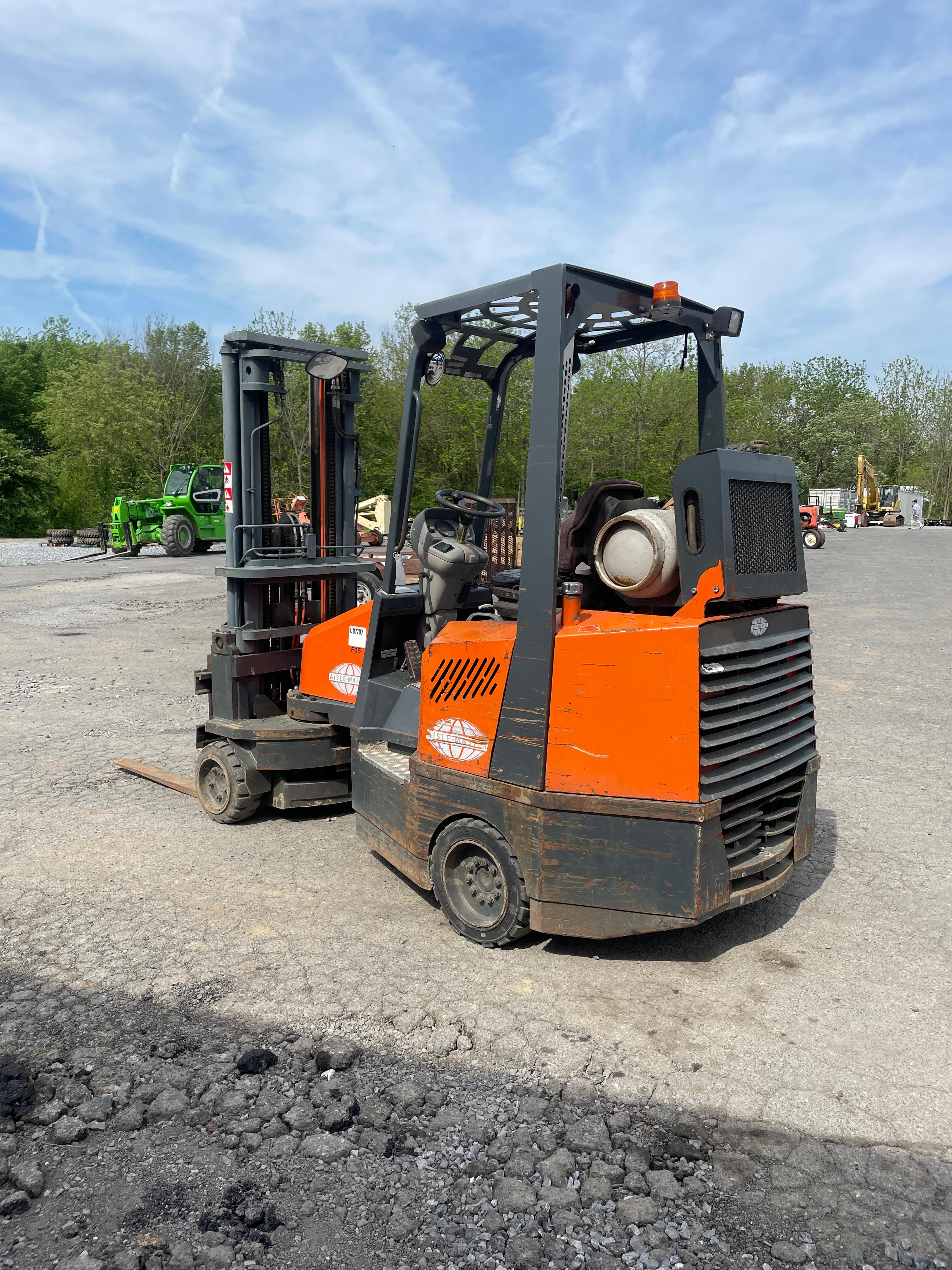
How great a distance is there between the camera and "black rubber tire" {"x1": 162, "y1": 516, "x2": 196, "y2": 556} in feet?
88.2

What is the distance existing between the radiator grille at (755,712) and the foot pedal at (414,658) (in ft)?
5.96

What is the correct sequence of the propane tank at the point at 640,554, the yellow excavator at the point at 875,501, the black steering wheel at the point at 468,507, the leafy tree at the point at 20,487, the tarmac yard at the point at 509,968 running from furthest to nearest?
the yellow excavator at the point at 875,501 → the leafy tree at the point at 20,487 → the black steering wheel at the point at 468,507 → the propane tank at the point at 640,554 → the tarmac yard at the point at 509,968

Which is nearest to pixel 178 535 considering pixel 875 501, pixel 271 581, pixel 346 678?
pixel 271 581

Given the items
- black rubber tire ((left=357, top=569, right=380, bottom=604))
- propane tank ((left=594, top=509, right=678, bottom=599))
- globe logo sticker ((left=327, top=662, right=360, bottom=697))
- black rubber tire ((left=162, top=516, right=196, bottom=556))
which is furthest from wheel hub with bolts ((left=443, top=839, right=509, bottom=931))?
black rubber tire ((left=162, top=516, right=196, bottom=556))

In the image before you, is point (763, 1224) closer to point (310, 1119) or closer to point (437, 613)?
point (310, 1119)

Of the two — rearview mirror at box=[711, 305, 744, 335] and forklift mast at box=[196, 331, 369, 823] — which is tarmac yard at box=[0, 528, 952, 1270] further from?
rearview mirror at box=[711, 305, 744, 335]

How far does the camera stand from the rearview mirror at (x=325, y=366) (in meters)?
4.86

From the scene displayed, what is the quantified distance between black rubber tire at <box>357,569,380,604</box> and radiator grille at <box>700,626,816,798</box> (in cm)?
206

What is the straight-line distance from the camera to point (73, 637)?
13297 mm

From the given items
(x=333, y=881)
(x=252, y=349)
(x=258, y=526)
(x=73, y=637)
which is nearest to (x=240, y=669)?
(x=258, y=526)

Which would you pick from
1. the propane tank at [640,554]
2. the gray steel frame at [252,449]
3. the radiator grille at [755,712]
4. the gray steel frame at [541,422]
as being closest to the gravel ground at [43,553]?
the gray steel frame at [252,449]

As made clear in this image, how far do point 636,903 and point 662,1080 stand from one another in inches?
26.0

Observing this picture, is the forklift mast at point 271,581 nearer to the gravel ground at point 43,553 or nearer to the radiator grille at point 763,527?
the radiator grille at point 763,527

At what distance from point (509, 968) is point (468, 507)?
2.27 meters
